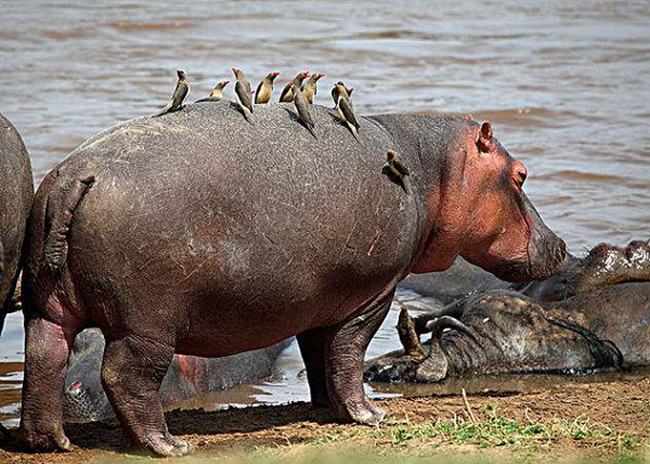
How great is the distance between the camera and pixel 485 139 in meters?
6.89

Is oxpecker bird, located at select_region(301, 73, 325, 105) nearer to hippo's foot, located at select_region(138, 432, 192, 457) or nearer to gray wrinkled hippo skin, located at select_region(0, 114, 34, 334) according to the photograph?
gray wrinkled hippo skin, located at select_region(0, 114, 34, 334)

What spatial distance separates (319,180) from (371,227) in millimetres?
344

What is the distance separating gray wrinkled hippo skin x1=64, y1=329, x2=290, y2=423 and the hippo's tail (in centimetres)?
176

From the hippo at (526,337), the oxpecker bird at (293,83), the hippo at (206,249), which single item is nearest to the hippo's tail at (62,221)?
the hippo at (206,249)

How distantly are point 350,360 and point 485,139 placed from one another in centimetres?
121

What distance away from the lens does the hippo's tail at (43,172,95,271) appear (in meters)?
5.66

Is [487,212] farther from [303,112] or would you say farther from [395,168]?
[303,112]

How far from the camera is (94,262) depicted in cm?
566

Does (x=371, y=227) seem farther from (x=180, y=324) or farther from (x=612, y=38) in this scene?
(x=612, y=38)

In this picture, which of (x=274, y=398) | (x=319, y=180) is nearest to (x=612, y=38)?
(x=274, y=398)

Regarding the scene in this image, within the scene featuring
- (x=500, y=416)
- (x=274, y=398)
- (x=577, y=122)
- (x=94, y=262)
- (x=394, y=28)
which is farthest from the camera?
(x=394, y=28)

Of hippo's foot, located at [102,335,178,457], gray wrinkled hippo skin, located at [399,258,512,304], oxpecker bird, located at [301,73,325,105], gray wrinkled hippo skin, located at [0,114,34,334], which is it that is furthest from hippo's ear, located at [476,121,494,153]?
gray wrinkled hippo skin, located at [399,258,512,304]

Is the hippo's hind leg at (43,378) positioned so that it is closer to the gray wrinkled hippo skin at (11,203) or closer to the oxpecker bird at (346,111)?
the gray wrinkled hippo skin at (11,203)

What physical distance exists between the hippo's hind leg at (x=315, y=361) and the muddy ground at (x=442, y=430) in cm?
8
